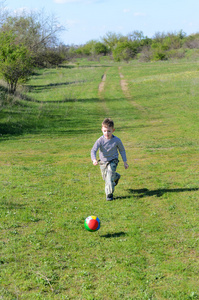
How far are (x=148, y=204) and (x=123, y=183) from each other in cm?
164

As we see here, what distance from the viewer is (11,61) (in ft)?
91.4

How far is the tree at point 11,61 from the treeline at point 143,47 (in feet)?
236

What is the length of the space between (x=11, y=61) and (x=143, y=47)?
9093 cm

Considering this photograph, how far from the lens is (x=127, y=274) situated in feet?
15.5

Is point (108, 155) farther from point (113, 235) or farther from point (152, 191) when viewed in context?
point (113, 235)

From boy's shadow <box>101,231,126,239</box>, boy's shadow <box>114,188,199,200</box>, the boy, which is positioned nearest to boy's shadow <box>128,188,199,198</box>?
boy's shadow <box>114,188,199,200</box>

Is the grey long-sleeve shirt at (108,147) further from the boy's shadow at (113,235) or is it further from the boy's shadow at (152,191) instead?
the boy's shadow at (113,235)

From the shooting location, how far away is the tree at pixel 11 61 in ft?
90.6

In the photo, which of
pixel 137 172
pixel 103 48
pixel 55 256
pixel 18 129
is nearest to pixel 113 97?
pixel 18 129

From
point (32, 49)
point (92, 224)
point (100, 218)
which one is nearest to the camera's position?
point (92, 224)

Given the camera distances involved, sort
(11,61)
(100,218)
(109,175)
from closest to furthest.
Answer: (100,218) → (109,175) → (11,61)

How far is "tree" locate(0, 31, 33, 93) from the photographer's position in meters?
27.6

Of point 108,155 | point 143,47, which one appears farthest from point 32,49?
point 143,47

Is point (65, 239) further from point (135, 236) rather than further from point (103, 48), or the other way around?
point (103, 48)
